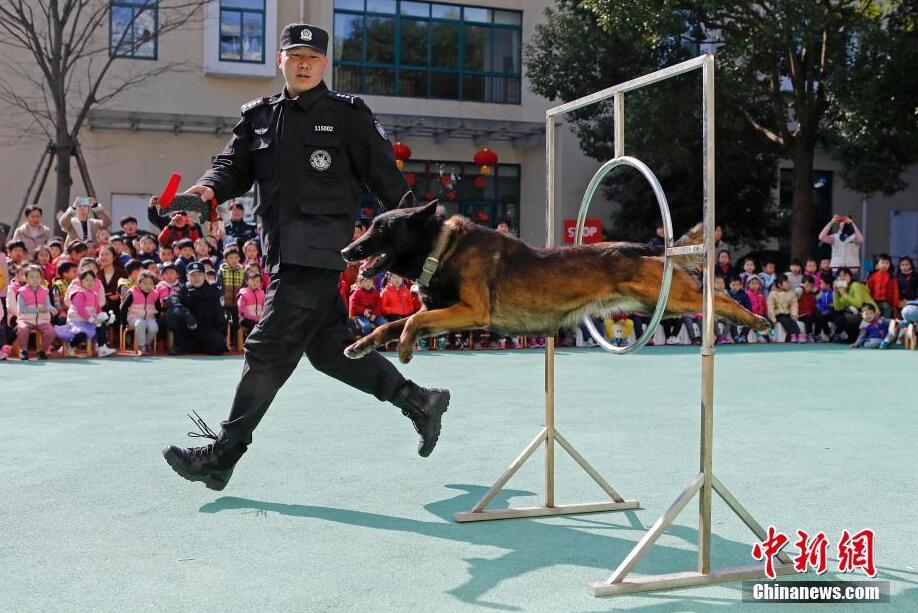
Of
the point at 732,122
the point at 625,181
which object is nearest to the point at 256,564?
the point at 732,122

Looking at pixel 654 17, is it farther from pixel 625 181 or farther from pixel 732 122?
pixel 625 181

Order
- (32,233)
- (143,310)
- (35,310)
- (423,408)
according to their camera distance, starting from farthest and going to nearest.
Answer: (32,233), (143,310), (35,310), (423,408)

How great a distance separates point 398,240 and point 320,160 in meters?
0.97

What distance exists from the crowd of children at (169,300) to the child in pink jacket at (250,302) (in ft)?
0.05

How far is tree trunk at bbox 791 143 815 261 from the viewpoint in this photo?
21688 mm

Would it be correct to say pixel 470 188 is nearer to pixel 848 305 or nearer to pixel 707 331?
pixel 848 305

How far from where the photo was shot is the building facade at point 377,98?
23.0 meters

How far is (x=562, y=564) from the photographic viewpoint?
12.6 ft

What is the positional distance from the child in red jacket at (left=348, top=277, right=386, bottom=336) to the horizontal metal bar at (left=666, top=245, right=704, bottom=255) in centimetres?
1021

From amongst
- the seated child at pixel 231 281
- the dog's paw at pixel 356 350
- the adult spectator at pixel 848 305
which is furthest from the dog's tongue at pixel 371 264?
the adult spectator at pixel 848 305

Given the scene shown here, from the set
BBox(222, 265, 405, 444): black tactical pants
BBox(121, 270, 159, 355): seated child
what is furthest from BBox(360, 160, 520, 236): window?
BBox(222, 265, 405, 444): black tactical pants

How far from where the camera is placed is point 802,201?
21.8m

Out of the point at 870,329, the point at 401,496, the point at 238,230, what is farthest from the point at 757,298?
the point at 401,496

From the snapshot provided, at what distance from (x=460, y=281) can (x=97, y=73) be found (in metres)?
21.7
